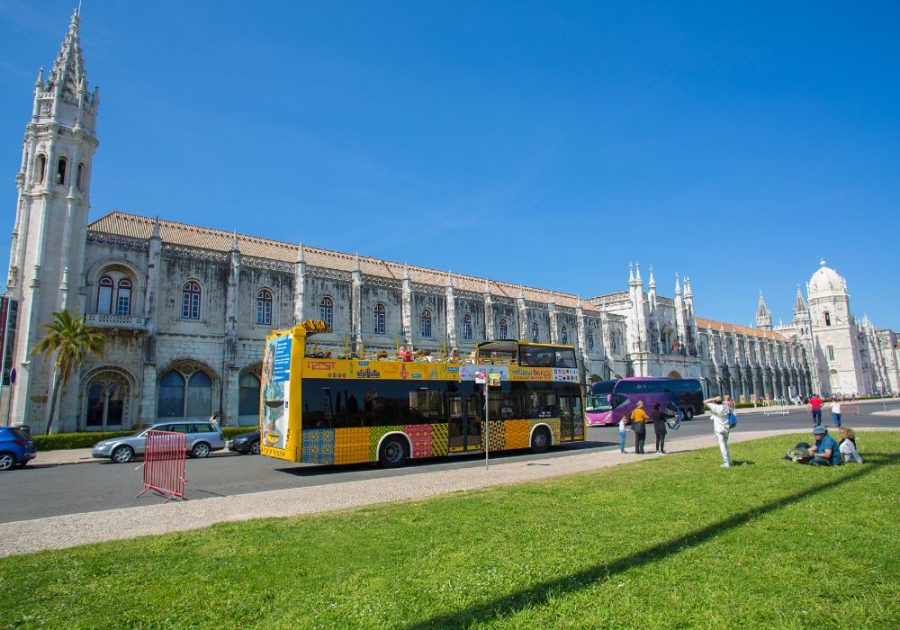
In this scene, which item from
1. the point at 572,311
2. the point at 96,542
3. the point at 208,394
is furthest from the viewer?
the point at 572,311

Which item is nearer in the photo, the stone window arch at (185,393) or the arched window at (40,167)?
the arched window at (40,167)

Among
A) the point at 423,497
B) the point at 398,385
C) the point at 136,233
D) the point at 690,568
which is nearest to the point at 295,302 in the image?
the point at 136,233

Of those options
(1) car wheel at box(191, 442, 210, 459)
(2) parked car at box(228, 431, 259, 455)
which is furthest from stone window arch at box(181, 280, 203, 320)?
(1) car wheel at box(191, 442, 210, 459)

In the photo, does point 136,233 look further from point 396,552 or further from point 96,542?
point 396,552

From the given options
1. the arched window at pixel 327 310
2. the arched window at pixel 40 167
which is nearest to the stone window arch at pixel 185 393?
the arched window at pixel 327 310

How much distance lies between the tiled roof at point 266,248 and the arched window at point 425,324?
2.51 metres

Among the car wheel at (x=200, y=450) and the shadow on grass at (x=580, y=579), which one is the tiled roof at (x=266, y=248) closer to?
the car wheel at (x=200, y=450)

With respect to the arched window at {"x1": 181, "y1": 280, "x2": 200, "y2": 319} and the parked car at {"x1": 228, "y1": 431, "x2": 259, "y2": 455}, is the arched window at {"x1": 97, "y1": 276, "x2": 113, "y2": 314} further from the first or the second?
the parked car at {"x1": 228, "y1": 431, "x2": 259, "y2": 455}

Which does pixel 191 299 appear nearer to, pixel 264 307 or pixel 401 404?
pixel 264 307

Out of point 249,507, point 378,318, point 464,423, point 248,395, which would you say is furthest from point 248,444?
point 378,318

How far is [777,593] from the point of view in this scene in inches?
181

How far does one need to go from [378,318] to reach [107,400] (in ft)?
55.0

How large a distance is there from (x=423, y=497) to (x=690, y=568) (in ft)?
19.7

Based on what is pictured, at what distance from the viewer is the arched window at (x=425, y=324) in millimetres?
38688
